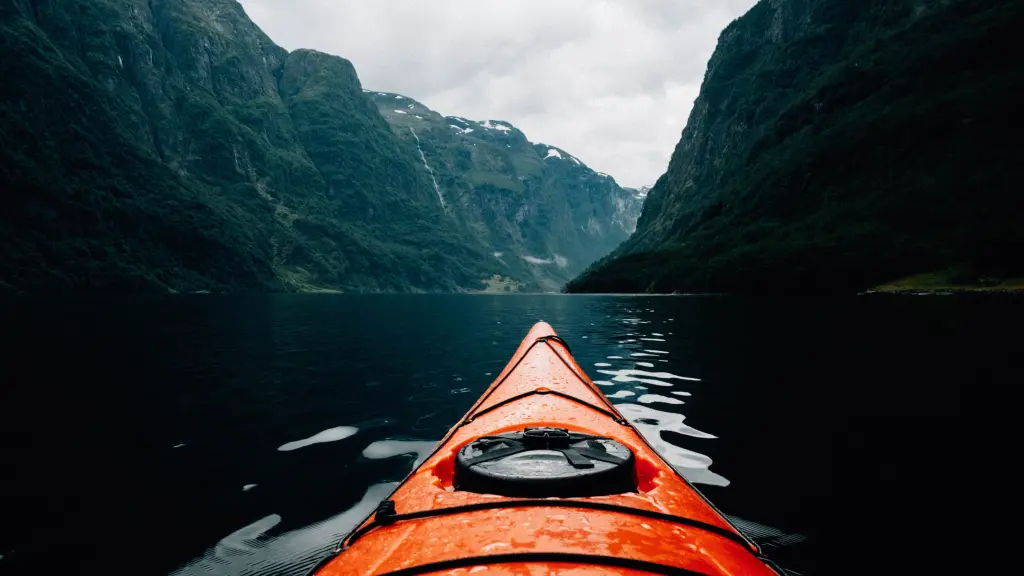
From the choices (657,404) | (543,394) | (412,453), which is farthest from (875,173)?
(412,453)

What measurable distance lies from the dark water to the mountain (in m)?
86.1

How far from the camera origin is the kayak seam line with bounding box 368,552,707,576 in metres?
2.48

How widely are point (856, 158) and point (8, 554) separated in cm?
16288

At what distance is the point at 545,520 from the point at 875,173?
6101 inches

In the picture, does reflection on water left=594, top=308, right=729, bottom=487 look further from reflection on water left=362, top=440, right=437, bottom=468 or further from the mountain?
the mountain

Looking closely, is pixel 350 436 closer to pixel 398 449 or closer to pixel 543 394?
pixel 398 449

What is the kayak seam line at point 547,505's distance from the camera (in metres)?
3.21

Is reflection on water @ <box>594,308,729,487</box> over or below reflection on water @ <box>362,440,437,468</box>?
below

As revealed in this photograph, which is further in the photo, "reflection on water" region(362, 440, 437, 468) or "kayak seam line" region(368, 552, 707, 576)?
"reflection on water" region(362, 440, 437, 468)

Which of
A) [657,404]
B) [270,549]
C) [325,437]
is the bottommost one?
[657,404]

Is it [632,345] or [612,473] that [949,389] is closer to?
[632,345]

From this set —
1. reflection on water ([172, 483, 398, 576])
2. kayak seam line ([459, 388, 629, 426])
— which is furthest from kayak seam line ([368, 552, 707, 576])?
kayak seam line ([459, 388, 629, 426])

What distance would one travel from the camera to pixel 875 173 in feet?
397

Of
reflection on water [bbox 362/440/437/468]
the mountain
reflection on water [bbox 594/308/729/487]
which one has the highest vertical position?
the mountain
